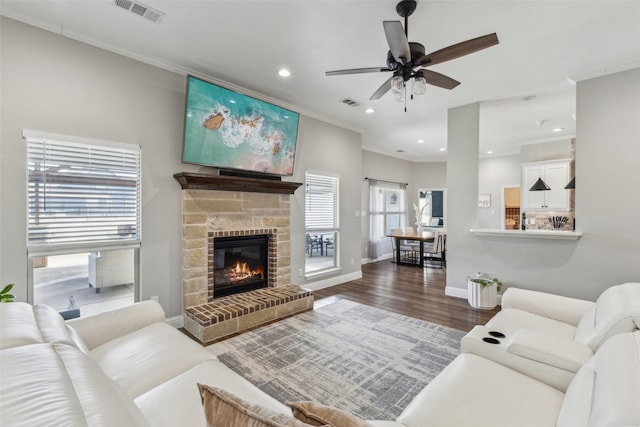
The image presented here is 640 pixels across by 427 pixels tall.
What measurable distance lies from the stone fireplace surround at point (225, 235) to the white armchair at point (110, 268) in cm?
54

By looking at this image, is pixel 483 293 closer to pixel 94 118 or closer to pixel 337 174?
pixel 337 174

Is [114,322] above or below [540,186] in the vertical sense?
below

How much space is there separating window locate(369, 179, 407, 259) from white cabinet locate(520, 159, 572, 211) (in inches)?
124

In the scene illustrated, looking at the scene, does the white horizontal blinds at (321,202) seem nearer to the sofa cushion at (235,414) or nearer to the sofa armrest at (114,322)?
the sofa armrest at (114,322)

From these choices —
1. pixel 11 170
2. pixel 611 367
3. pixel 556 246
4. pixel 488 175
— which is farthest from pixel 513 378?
pixel 488 175

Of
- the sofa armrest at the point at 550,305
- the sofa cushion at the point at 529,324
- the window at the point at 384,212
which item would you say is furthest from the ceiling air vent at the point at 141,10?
the window at the point at 384,212

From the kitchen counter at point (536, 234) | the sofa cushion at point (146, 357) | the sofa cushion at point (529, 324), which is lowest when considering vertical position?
the sofa cushion at point (146, 357)

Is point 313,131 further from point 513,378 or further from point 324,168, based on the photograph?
point 513,378

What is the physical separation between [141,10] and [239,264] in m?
2.95

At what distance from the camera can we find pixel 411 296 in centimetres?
458

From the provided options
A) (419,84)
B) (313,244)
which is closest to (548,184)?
(313,244)

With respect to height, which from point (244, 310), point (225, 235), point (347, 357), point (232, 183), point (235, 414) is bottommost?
point (347, 357)

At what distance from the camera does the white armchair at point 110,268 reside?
2.89 meters

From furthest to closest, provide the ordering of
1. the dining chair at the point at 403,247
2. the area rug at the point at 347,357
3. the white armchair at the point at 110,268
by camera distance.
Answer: the dining chair at the point at 403,247
the white armchair at the point at 110,268
the area rug at the point at 347,357
